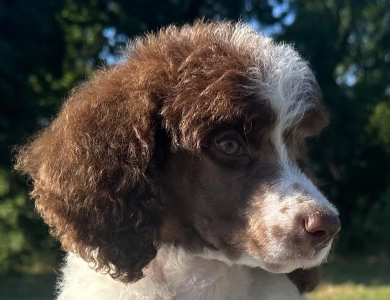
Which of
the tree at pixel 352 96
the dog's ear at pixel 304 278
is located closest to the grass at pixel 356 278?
the tree at pixel 352 96

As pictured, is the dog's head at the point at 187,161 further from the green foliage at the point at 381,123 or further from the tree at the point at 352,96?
the green foliage at the point at 381,123

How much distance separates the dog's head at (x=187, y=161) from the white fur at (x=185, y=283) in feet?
0.38

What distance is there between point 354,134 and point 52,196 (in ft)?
58.0

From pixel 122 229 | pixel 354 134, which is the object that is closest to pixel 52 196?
pixel 122 229

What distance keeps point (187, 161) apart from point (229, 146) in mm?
223

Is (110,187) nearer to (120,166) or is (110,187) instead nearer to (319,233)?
(120,166)

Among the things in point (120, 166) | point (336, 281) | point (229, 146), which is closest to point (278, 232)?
point (229, 146)

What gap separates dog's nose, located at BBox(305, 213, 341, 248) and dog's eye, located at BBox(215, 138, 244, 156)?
19.6 inches

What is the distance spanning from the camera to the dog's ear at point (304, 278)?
3374 millimetres

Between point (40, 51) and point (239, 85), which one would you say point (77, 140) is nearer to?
point (239, 85)

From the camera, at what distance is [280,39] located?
13.4 m

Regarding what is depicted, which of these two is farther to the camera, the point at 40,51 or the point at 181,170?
the point at 40,51

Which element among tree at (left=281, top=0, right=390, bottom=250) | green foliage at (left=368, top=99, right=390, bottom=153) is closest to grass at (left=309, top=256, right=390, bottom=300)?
tree at (left=281, top=0, right=390, bottom=250)

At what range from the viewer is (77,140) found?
2.90 meters
